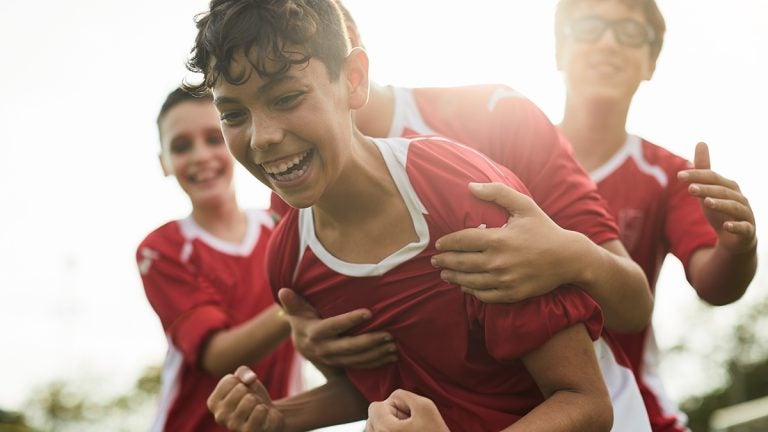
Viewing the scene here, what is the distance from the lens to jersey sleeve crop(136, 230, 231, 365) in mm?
4216

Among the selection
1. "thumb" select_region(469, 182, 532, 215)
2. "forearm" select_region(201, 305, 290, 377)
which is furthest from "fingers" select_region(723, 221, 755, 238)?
"forearm" select_region(201, 305, 290, 377)

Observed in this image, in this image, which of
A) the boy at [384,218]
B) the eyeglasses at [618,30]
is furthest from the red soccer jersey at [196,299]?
the eyeglasses at [618,30]

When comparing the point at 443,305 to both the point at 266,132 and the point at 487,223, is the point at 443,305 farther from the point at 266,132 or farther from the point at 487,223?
the point at 266,132

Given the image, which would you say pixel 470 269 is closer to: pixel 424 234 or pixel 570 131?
pixel 424 234

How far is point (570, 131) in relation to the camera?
382 cm

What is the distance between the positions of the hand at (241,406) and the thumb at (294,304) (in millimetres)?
227

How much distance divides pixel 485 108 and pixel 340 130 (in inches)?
30.5

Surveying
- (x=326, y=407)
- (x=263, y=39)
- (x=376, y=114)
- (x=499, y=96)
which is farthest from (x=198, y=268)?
(x=263, y=39)

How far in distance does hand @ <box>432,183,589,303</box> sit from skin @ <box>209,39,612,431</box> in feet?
0.46

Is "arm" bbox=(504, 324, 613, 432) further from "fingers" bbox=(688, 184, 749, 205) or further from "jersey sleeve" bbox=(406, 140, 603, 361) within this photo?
"fingers" bbox=(688, 184, 749, 205)

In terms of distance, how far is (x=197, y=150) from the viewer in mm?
4543

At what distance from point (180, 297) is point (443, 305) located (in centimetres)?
222

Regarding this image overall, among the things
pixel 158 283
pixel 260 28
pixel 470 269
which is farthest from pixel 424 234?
pixel 158 283

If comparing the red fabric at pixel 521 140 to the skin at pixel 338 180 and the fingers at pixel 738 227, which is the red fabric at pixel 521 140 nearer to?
the fingers at pixel 738 227
